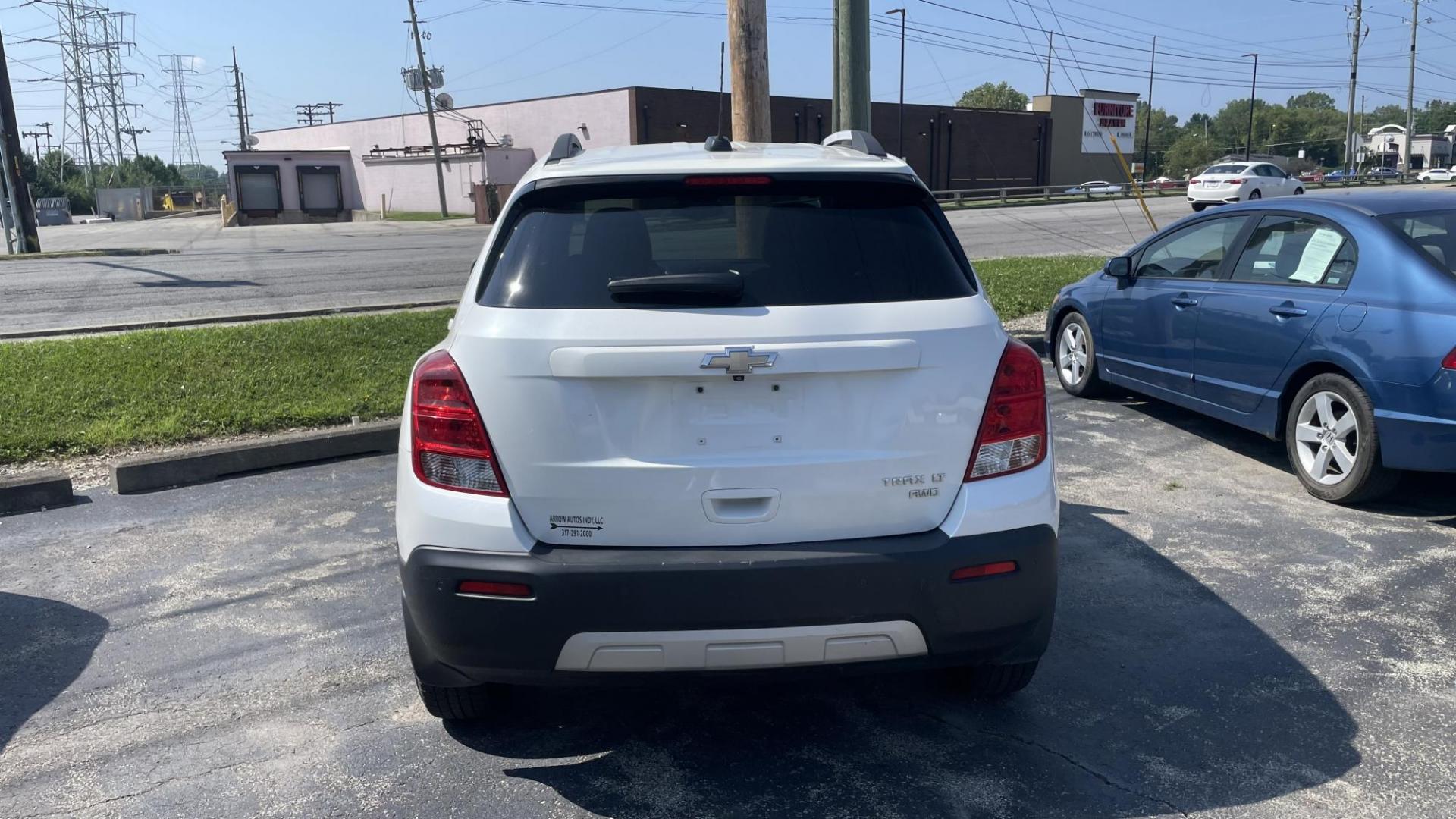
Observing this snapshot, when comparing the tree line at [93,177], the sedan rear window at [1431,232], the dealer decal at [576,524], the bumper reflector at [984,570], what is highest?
the tree line at [93,177]

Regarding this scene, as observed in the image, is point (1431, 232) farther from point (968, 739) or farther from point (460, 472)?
point (460, 472)

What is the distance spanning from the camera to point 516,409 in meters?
2.90

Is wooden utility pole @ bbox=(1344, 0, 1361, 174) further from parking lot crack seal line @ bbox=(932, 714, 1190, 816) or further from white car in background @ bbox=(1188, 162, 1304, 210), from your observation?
parking lot crack seal line @ bbox=(932, 714, 1190, 816)

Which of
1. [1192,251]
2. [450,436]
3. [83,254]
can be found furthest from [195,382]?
[83,254]

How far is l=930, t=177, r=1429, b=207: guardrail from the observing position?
5022 cm

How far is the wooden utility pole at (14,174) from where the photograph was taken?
74.3 ft

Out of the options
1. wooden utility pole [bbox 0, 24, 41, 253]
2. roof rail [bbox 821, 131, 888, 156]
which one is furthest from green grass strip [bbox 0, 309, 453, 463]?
wooden utility pole [bbox 0, 24, 41, 253]

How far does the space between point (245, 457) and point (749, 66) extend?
4.80 m

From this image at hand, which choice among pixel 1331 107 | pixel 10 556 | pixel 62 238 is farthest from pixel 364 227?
pixel 1331 107

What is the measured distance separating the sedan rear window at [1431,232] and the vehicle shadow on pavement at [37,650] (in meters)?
6.33

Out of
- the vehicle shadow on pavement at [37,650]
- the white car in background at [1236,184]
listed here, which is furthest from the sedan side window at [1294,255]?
the white car in background at [1236,184]

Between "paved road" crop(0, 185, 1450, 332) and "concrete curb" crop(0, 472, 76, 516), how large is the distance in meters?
5.77

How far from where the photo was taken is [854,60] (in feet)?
31.5

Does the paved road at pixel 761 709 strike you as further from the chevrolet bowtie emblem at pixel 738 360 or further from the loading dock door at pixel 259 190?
the loading dock door at pixel 259 190
